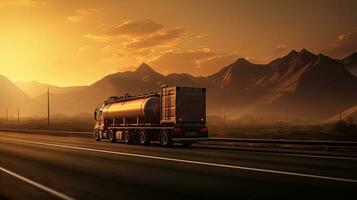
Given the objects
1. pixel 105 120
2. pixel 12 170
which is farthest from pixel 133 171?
pixel 105 120

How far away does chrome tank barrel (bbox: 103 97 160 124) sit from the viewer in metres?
30.9

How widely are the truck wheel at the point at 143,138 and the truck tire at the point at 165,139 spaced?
1.72 meters

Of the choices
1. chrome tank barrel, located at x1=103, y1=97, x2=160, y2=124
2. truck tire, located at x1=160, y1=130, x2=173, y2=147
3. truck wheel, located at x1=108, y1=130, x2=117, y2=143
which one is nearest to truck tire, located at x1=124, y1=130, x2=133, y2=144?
chrome tank barrel, located at x1=103, y1=97, x2=160, y2=124

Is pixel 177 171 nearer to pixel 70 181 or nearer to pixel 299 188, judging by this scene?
pixel 70 181

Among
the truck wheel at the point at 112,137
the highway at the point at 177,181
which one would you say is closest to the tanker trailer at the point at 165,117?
the truck wheel at the point at 112,137

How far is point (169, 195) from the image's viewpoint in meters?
9.18

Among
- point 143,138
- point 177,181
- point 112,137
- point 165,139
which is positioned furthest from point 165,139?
point 177,181

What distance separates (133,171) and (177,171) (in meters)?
1.25

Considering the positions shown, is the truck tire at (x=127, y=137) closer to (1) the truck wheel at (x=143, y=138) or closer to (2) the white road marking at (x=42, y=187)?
(1) the truck wheel at (x=143, y=138)

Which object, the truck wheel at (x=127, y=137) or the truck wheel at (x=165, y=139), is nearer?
the truck wheel at (x=165, y=139)

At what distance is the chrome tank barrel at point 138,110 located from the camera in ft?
101

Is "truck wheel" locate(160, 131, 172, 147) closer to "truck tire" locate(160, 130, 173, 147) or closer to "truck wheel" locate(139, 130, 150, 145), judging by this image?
"truck tire" locate(160, 130, 173, 147)

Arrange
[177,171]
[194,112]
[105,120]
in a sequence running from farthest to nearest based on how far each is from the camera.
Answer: [105,120]
[194,112]
[177,171]

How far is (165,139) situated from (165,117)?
5.19 ft
